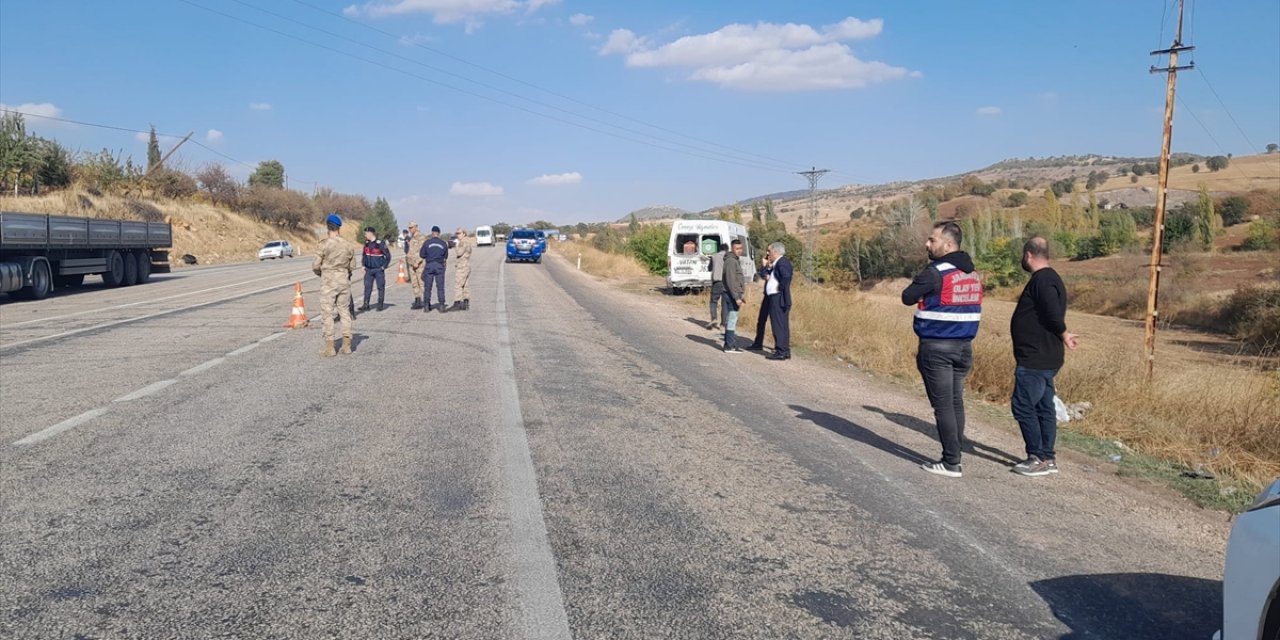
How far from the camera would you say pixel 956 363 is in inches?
256

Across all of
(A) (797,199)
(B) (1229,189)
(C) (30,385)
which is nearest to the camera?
(C) (30,385)

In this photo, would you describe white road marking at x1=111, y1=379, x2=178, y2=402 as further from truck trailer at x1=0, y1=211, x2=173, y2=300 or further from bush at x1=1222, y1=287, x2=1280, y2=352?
bush at x1=1222, y1=287, x2=1280, y2=352

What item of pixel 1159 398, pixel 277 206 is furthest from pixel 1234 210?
pixel 277 206

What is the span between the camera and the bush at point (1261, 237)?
47.1 meters

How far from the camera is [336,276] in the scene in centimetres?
1223

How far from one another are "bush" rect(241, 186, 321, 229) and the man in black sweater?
7595 centimetres

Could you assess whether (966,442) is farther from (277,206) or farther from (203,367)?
(277,206)

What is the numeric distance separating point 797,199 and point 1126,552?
197 m

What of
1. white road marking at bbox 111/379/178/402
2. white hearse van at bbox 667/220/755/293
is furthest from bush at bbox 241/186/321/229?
white road marking at bbox 111/379/178/402

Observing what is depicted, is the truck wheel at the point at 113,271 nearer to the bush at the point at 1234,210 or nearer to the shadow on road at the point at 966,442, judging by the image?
the shadow on road at the point at 966,442

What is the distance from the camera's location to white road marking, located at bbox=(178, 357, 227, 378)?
9.81 metres

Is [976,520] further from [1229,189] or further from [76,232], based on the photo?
[1229,189]

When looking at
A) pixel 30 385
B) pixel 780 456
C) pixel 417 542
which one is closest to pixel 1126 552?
pixel 780 456

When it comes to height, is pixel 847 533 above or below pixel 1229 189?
below
